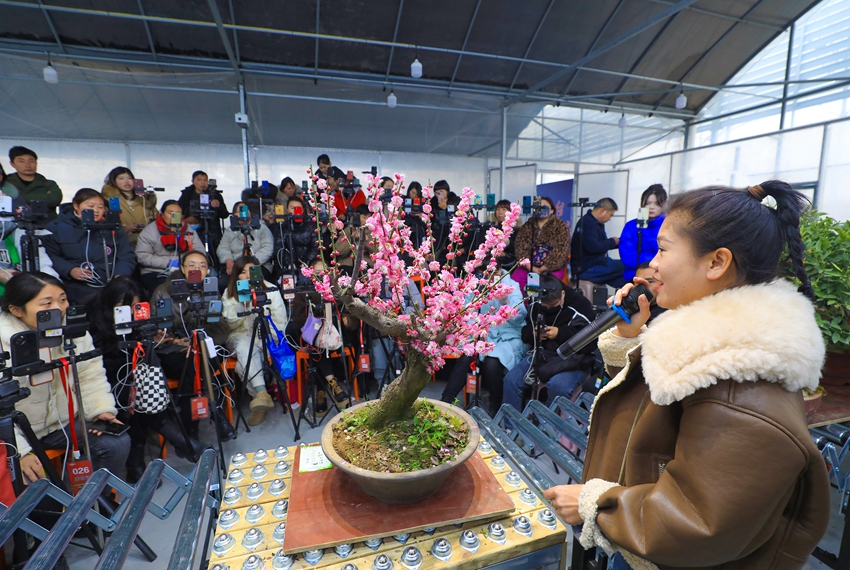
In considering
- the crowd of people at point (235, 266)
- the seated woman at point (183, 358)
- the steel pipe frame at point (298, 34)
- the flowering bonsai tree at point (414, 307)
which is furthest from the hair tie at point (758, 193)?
the steel pipe frame at point (298, 34)

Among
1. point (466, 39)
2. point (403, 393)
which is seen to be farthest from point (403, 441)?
point (466, 39)

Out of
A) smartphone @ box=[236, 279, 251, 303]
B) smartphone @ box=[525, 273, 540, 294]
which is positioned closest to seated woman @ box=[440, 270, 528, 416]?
smartphone @ box=[525, 273, 540, 294]

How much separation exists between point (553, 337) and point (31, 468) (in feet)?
8.43

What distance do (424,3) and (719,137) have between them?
4955 millimetres

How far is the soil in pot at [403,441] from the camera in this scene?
0.96 metres

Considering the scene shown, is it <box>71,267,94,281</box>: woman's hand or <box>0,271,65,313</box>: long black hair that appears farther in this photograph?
<box>71,267,94,281</box>: woman's hand

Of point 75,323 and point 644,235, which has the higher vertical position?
point 644,235

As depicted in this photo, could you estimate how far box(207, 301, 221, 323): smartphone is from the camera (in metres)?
2.00

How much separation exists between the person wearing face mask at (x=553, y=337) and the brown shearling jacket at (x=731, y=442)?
1.80 m

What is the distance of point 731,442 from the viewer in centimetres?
54

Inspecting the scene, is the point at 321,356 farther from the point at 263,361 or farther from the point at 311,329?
the point at 263,361

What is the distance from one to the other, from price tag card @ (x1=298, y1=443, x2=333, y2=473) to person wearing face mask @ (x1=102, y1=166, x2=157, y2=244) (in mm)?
3095

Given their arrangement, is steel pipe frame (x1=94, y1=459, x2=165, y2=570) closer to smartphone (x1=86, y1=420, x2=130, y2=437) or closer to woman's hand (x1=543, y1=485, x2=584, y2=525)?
woman's hand (x1=543, y1=485, x2=584, y2=525)

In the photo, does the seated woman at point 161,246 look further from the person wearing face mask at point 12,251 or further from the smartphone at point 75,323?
the smartphone at point 75,323
